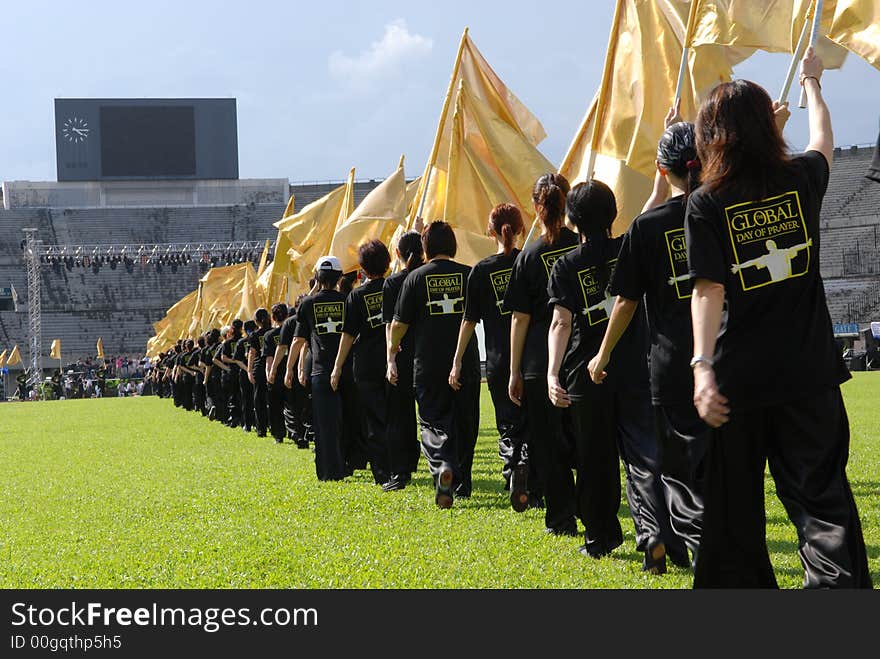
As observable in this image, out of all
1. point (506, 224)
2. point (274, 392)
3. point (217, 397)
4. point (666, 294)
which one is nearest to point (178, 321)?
point (217, 397)

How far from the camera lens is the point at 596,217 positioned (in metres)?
5.39

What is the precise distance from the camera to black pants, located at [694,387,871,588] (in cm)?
331

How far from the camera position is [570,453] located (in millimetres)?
5887

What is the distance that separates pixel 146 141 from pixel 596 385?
75.2 m

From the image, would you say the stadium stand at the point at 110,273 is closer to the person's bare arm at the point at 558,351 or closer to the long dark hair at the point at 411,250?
the long dark hair at the point at 411,250

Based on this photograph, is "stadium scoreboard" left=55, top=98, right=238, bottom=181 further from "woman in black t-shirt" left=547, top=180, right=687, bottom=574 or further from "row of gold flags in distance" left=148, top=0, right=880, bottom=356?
"woman in black t-shirt" left=547, top=180, right=687, bottom=574

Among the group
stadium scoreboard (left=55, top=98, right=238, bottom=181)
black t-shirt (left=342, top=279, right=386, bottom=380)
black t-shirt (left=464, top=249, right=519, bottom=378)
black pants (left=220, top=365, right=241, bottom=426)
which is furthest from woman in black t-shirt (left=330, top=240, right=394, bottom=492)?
stadium scoreboard (left=55, top=98, right=238, bottom=181)

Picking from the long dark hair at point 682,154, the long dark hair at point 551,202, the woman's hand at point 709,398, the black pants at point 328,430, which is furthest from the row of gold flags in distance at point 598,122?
the woman's hand at point 709,398

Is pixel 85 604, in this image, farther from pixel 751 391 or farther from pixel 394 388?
pixel 394 388

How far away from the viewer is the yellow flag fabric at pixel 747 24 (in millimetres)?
7117

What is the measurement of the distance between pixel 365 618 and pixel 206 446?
11.4 metres

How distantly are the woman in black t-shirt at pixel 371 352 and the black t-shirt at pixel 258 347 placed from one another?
694 cm

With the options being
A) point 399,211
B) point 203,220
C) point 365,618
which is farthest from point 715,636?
point 203,220

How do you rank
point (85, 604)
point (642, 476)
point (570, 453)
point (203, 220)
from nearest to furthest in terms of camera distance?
point (85, 604) < point (642, 476) < point (570, 453) < point (203, 220)
